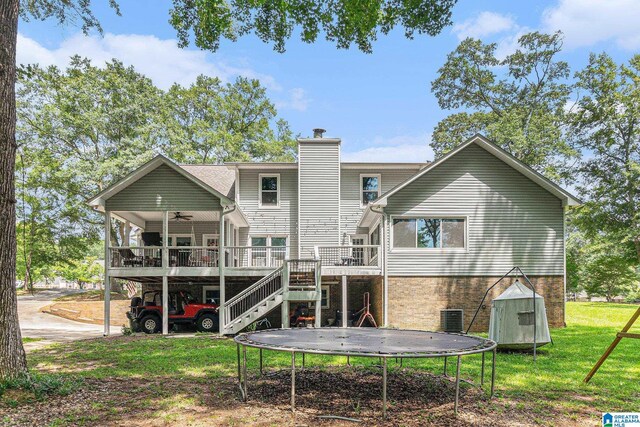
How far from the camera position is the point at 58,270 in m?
47.1

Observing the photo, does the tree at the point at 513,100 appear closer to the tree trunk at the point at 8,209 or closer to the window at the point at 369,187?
the window at the point at 369,187

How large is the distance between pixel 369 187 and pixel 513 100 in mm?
17630

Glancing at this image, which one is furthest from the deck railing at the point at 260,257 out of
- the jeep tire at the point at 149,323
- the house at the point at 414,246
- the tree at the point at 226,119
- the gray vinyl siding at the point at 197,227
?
the tree at the point at 226,119

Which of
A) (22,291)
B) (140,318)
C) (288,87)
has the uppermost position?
(288,87)

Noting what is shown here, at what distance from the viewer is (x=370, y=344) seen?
696cm

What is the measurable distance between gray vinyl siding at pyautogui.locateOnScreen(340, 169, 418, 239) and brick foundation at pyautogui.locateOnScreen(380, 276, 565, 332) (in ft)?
15.5

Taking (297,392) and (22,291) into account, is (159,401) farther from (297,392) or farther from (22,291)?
(22,291)

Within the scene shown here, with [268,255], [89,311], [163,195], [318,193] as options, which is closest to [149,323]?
[163,195]

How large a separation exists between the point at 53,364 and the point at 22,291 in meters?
35.9

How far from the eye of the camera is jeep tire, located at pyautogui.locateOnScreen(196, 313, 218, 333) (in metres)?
16.6

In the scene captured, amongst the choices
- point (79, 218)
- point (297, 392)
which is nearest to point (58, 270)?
point (79, 218)

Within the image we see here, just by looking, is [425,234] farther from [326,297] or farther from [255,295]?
[255,295]

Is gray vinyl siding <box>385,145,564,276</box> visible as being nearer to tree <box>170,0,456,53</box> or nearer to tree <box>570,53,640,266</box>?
tree <box>170,0,456,53</box>

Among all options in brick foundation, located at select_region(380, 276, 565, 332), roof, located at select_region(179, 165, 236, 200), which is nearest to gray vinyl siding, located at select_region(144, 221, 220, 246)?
roof, located at select_region(179, 165, 236, 200)
